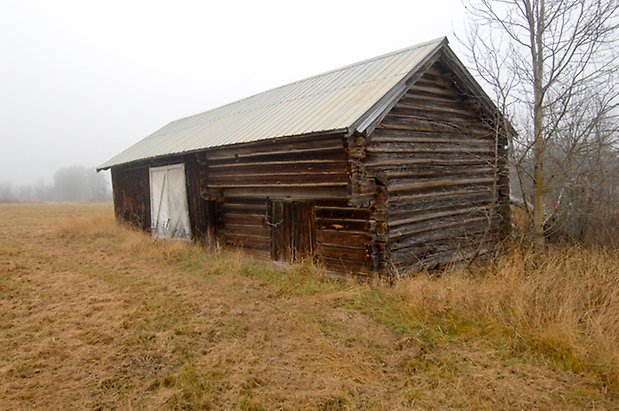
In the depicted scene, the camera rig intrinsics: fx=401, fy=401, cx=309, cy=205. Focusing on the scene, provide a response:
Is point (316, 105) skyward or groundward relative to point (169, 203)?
skyward

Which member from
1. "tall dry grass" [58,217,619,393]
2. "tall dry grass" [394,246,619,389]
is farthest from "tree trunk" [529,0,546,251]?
"tall dry grass" [394,246,619,389]

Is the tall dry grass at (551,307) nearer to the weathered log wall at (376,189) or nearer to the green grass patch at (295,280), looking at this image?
the green grass patch at (295,280)

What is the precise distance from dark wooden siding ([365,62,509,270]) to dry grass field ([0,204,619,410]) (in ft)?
4.93

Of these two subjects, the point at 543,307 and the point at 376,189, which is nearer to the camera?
the point at 543,307

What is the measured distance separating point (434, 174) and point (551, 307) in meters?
4.64

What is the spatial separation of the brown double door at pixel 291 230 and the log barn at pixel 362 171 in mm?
26

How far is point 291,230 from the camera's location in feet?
30.6

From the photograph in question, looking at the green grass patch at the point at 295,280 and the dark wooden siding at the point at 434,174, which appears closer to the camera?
the green grass patch at the point at 295,280

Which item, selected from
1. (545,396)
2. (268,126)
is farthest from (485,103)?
(545,396)

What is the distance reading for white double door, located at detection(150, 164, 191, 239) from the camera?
41.9ft

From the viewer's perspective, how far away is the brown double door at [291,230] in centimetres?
890

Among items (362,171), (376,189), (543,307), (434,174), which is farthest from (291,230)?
(543,307)

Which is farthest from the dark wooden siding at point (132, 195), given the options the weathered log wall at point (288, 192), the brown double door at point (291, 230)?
the brown double door at point (291, 230)

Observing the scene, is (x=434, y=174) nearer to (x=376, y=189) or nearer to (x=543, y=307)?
(x=376, y=189)
